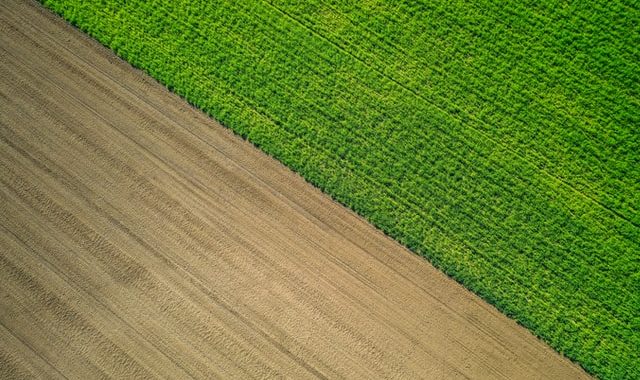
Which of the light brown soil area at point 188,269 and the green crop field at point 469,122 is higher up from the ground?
the green crop field at point 469,122

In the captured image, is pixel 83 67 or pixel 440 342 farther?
pixel 83 67

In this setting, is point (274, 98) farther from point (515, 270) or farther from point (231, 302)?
point (515, 270)

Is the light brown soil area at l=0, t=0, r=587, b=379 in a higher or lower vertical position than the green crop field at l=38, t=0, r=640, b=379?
lower

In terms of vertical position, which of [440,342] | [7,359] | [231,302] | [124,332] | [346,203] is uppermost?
[346,203]

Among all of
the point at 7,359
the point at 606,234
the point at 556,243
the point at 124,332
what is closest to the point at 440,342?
the point at 556,243
